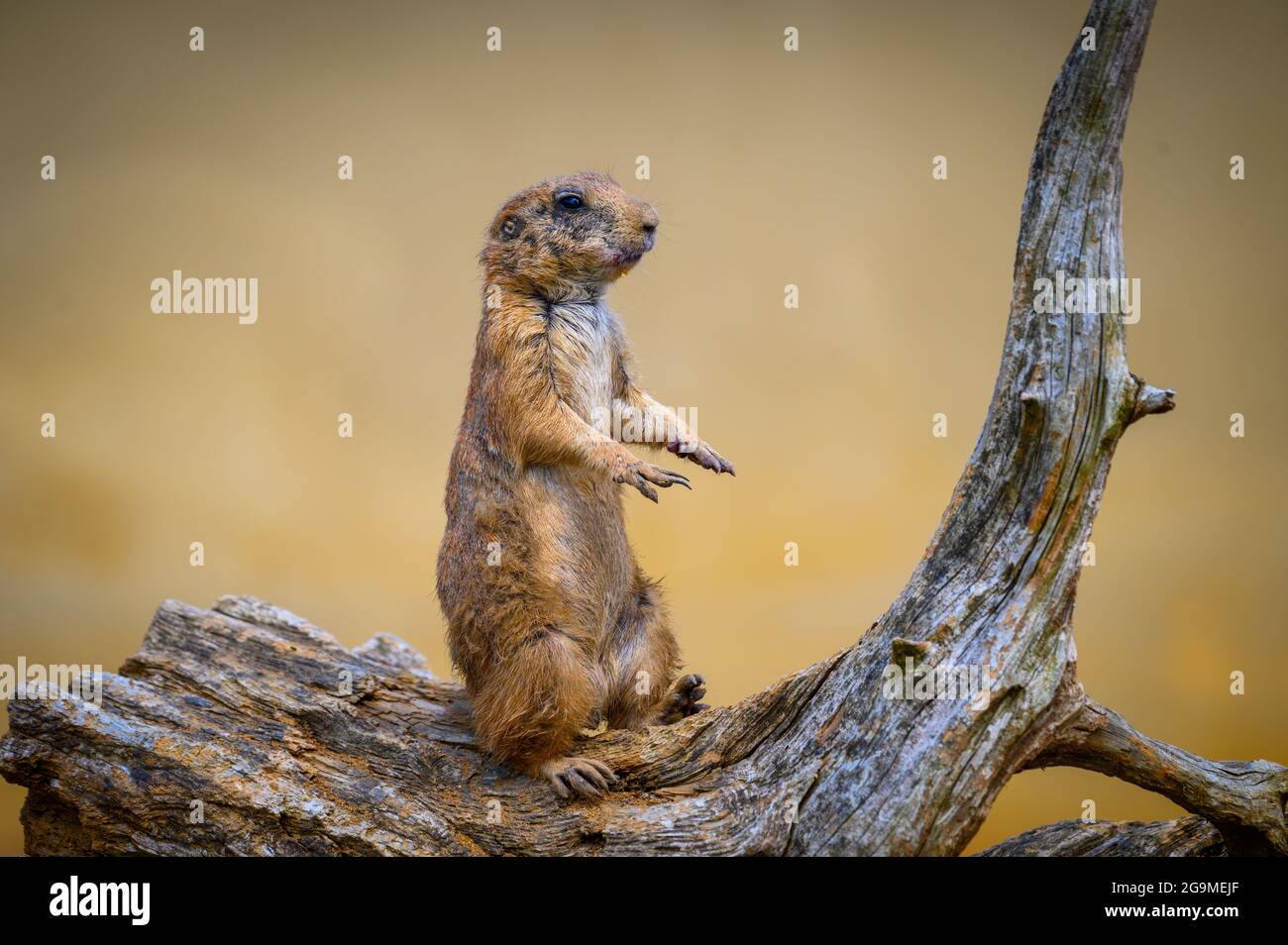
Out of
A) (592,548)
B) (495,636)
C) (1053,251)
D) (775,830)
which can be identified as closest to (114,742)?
(495,636)

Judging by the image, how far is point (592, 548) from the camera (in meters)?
6.48

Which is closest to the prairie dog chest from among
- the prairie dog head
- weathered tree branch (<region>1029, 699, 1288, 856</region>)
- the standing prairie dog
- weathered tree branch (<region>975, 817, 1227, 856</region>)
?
the standing prairie dog

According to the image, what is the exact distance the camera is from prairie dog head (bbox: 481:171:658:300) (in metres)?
6.45

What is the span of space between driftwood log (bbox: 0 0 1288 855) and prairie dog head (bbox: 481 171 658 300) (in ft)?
7.27

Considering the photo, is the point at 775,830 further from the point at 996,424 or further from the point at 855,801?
the point at 996,424

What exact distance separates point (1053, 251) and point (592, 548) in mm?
2923

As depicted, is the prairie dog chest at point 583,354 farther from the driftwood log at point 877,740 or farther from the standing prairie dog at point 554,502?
the driftwood log at point 877,740

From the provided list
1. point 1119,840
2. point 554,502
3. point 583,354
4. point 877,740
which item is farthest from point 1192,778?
point 583,354

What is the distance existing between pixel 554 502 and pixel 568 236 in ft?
5.04

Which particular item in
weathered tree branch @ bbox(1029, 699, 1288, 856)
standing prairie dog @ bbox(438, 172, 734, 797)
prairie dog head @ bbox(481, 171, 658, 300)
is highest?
prairie dog head @ bbox(481, 171, 658, 300)

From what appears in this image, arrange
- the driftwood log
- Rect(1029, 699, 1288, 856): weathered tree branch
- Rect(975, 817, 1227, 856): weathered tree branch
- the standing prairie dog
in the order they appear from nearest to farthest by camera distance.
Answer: the driftwood log
Rect(1029, 699, 1288, 856): weathered tree branch
Rect(975, 817, 1227, 856): weathered tree branch
the standing prairie dog

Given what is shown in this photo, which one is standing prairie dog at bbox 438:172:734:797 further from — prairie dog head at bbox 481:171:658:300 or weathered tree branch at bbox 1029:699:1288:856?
weathered tree branch at bbox 1029:699:1288:856

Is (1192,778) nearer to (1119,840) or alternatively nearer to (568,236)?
(1119,840)
